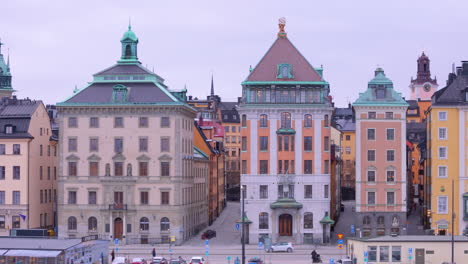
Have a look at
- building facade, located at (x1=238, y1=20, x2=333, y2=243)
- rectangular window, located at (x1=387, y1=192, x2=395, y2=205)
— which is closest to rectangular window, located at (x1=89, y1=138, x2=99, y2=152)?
building facade, located at (x1=238, y1=20, x2=333, y2=243)

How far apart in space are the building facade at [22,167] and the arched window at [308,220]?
101 feet

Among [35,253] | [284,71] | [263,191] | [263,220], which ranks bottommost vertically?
[35,253]

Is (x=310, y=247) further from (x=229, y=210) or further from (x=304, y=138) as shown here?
(x=229, y=210)

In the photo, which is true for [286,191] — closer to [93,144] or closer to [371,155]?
[371,155]

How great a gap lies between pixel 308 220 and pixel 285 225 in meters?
2.52

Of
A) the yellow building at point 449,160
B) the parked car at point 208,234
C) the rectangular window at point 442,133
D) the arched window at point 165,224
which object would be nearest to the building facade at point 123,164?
the arched window at point 165,224

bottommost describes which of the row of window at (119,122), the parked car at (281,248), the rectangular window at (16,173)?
the parked car at (281,248)

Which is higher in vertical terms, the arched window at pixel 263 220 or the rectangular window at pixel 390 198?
the rectangular window at pixel 390 198

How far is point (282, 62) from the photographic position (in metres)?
117

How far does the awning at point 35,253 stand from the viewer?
85938 millimetres

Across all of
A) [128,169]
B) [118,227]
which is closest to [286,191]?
[128,169]

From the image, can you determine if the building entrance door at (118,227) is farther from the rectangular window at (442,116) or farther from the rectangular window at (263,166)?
the rectangular window at (442,116)

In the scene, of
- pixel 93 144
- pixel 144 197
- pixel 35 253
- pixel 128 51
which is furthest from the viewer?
pixel 128 51

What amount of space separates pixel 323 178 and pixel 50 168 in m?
33.6
